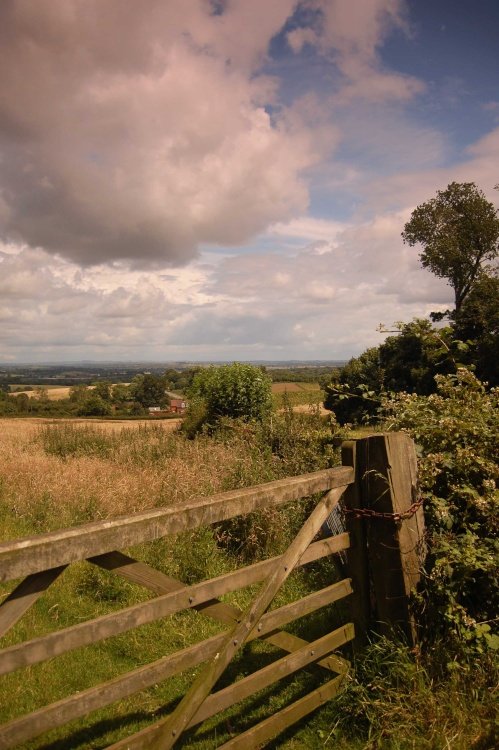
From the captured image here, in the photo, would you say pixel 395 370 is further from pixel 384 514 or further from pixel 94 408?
pixel 384 514

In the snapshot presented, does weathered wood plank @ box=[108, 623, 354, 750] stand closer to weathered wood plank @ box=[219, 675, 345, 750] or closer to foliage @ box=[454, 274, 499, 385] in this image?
weathered wood plank @ box=[219, 675, 345, 750]

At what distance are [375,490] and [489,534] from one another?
3.15 ft

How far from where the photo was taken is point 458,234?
36031 mm

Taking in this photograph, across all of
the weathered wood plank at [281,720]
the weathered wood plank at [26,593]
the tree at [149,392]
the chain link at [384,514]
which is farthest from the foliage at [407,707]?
the tree at [149,392]

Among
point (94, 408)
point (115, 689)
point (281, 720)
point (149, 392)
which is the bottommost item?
point (94, 408)

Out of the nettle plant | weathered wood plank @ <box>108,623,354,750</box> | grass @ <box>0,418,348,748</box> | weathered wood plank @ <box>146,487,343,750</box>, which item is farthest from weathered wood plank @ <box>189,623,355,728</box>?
grass @ <box>0,418,348,748</box>

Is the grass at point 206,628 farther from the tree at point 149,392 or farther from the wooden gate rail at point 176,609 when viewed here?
the tree at point 149,392

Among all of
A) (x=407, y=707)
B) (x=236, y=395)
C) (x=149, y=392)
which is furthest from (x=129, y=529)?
(x=149, y=392)

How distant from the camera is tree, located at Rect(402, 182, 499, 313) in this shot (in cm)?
3538

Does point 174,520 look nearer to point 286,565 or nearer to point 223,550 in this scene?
point 286,565

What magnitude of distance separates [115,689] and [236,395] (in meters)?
14.5

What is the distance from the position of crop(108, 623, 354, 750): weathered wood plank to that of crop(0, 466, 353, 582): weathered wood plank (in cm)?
102

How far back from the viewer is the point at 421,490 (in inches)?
140

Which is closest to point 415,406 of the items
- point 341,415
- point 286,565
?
point 286,565
